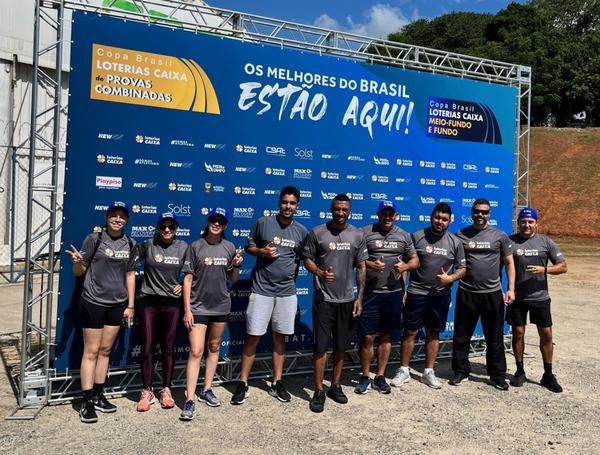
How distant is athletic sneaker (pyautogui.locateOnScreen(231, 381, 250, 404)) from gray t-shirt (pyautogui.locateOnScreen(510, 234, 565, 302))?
3.25 meters

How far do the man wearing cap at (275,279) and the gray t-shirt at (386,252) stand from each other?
824 mm

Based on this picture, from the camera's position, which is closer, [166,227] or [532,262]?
[166,227]

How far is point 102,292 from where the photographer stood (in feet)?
15.2

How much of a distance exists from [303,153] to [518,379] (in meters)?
3.66

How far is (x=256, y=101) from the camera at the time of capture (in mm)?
5859

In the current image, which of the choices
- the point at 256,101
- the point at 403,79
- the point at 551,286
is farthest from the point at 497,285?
the point at 551,286

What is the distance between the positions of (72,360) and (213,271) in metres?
1.70

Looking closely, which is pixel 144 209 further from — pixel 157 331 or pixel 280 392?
pixel 280 392

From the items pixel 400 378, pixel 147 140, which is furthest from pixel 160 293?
pixel 400 378

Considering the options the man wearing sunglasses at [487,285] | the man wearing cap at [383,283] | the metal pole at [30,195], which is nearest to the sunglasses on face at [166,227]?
the metal pole at [30,195]

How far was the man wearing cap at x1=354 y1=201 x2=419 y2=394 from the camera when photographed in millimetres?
5488

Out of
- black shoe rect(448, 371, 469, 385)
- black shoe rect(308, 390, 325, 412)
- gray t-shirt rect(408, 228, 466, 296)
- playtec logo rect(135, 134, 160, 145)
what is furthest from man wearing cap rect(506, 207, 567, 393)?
playtec logo rect(135, 134, 160, 145)

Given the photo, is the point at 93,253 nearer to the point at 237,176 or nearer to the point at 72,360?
the point at 72,360

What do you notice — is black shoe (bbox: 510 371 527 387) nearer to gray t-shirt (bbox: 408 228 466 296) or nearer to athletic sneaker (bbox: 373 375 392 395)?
gray t-shirt (bbox: 408 228 466 296)
